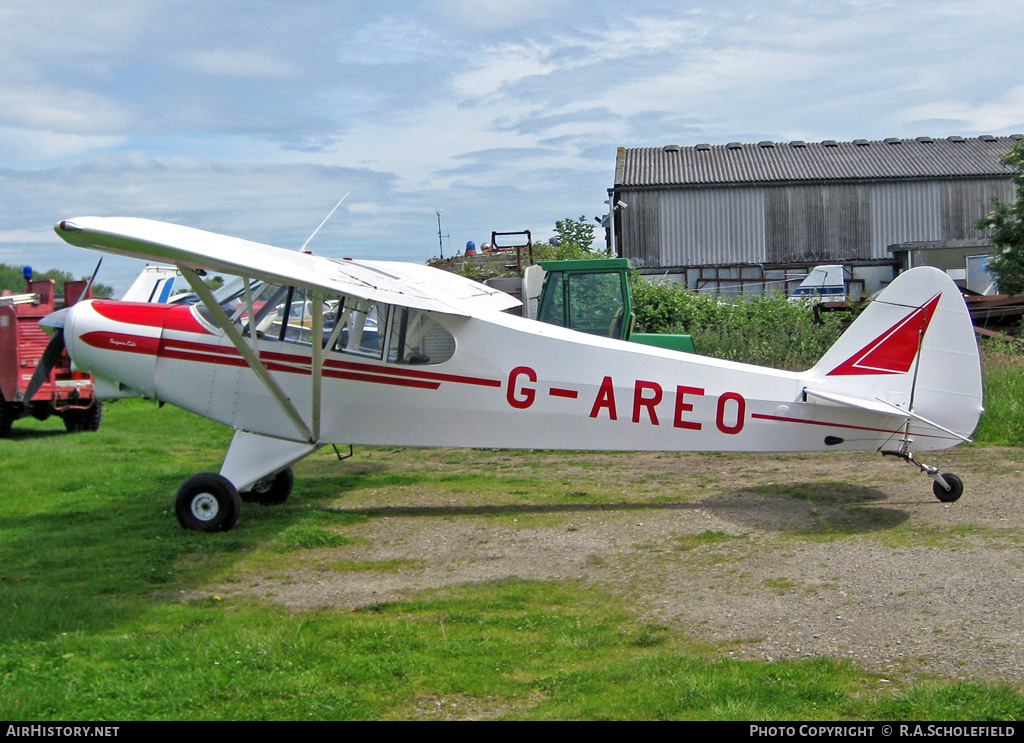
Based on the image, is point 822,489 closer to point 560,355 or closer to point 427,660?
point 560,355

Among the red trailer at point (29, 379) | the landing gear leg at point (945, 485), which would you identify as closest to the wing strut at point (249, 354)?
the landing gear leg at point (945, 485)

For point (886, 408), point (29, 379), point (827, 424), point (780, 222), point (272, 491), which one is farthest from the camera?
point (780, 222)

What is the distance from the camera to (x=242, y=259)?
6.46m

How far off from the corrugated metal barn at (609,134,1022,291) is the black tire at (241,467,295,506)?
86.4 ft

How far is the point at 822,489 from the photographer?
858 centimetres

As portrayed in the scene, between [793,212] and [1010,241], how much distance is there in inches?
504

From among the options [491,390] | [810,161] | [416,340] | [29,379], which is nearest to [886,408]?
[491,390]

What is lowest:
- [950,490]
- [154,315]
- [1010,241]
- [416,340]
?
[950,490]

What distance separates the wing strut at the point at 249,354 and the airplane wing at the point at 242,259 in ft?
0.98

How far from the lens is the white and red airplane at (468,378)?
24.3 ft

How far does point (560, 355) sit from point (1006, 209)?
18472 millimetres

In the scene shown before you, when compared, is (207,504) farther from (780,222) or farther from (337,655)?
(780,222)

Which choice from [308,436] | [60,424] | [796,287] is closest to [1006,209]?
[796,287]

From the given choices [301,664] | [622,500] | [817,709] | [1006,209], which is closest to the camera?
[817,709]
